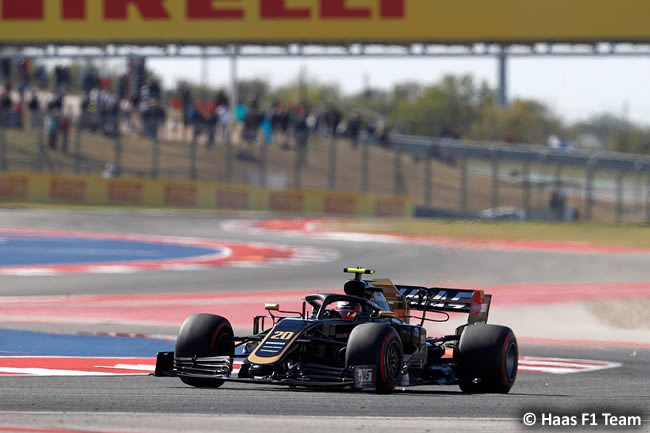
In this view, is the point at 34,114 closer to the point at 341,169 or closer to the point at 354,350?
the point at 341,169

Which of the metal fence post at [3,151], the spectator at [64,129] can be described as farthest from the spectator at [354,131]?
the metal fence post at [3,151]

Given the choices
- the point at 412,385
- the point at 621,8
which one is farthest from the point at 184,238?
the point at 412,385

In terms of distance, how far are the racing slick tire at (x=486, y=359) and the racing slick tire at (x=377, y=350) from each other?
97 centimetres

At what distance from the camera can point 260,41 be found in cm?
4084

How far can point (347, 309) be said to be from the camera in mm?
10242

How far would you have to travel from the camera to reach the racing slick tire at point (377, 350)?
9.30 m

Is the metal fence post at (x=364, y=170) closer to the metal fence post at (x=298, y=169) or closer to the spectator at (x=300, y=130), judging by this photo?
the spectator at (x=300, y=130)

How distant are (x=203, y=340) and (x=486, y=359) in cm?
240

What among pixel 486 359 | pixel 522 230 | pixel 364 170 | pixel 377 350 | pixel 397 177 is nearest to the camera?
pixel 377 350

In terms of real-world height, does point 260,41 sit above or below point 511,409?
above

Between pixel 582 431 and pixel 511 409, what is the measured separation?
1104mm

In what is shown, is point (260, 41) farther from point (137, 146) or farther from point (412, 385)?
point (412, 385)

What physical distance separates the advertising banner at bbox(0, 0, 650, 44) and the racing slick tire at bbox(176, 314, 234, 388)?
100ft

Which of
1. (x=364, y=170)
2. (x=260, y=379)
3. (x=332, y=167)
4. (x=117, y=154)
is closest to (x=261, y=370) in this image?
(x=260, y=379)
